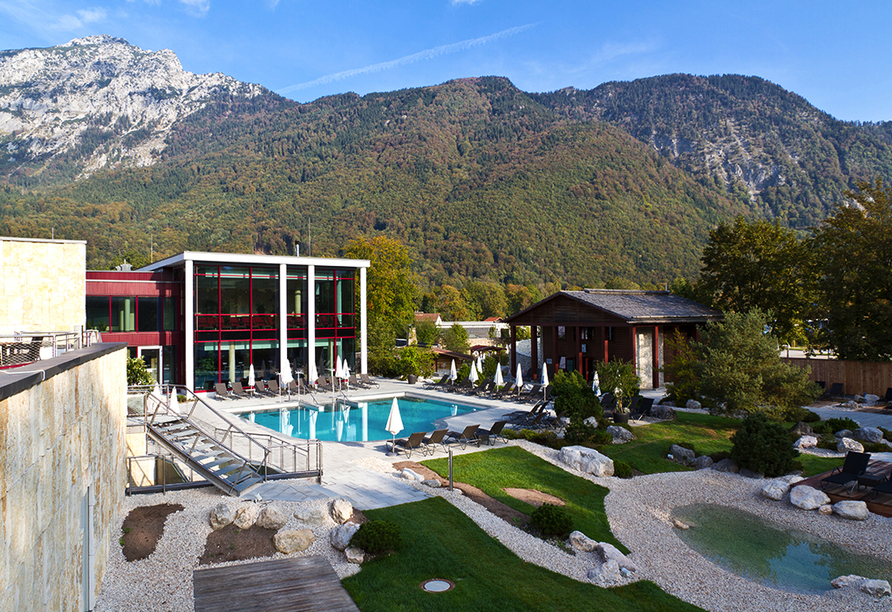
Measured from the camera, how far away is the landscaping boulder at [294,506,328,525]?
9164 mm

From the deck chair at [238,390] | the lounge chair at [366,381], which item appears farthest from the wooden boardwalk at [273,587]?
the lounge chair at [366,381]

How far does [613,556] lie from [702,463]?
7.46 meters

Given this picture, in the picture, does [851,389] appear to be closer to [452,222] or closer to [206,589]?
[206,589]

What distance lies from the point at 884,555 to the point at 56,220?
90.4 metres

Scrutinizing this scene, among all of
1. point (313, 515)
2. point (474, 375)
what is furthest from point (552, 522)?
point (474, 375)

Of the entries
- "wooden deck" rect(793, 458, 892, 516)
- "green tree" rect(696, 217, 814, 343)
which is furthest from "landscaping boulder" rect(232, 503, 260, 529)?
"green tree" rect(696, 217, 814, 343)

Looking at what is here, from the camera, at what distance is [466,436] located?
15.8 m

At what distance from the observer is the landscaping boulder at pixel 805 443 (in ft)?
53.9

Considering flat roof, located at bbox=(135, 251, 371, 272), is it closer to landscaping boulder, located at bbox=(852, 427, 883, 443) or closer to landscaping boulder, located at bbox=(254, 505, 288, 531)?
landscaping boulder, located at bbox=(254, 505, 288, 531)

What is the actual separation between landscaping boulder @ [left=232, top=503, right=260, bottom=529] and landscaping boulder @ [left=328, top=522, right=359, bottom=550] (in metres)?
1.30

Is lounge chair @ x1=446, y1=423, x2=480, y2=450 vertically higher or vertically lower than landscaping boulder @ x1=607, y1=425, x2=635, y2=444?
higher

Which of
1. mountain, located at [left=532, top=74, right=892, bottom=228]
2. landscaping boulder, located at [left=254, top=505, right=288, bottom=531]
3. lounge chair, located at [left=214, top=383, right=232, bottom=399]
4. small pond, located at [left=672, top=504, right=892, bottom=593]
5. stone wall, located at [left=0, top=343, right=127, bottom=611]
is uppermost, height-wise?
mountain, located at [left=532, top=74, right=892, bottom=228]

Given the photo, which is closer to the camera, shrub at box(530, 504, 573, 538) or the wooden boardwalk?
the wooden boardwalk

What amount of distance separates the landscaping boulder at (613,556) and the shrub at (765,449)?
22.4 feet
